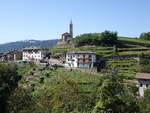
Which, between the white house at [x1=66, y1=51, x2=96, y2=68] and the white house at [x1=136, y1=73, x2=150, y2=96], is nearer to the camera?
the white house at [x1=136, y1=73, x2=150, y2=96]

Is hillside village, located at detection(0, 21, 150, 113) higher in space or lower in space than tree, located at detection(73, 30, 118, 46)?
lower

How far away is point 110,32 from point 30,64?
3090cm

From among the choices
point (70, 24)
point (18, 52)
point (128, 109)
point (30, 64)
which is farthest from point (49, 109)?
point (70, 24)

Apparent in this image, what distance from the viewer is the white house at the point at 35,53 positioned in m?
82.6

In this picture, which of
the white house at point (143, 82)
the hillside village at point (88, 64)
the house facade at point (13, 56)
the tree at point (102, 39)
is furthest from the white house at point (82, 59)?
the house facade at point (13, 56)

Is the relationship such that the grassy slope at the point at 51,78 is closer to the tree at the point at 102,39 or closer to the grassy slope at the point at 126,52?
the grassy slope at the point at 126,52

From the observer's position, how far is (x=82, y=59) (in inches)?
2672

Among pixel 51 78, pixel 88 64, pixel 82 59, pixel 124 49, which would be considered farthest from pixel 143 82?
pixel 124 49

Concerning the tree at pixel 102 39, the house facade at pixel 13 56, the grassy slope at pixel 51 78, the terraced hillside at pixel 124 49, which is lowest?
the grassy slope at pixel 51 78

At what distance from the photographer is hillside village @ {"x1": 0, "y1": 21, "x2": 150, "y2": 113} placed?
48.5 m

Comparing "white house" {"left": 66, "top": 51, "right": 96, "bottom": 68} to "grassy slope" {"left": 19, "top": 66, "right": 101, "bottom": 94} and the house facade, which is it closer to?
"grassy slope" {"left": 19, "top": 66, "right": 101, "bottom": 94}

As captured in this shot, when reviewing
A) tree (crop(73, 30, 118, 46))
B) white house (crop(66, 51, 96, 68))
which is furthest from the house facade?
white house (crop(66, 51, 96, 68))

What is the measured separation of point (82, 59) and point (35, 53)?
899 inches

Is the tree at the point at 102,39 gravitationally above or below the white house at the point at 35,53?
above
